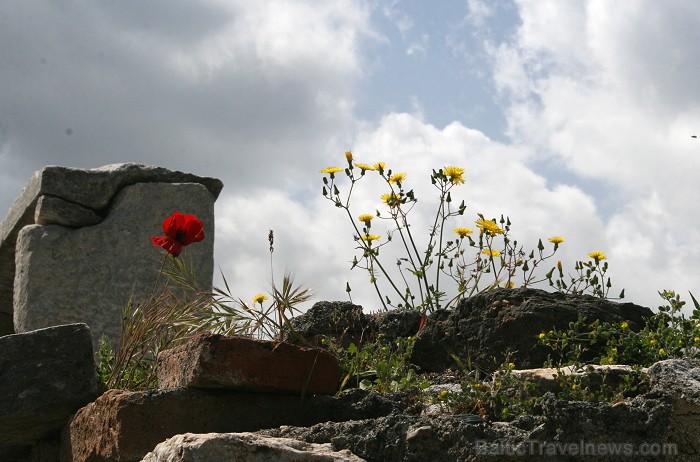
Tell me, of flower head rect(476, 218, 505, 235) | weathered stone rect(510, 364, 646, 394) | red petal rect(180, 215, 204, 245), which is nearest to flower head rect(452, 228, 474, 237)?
flower head rect(476, 218, 505, 235)

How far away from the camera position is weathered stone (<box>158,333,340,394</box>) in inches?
138

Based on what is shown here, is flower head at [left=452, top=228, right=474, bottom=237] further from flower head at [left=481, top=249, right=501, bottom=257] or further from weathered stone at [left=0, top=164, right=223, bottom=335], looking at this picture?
weathered stone at [left=0, top=164, right=223, bottom=335]

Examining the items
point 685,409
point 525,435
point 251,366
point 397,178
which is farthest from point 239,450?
point 397,178

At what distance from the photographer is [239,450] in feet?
9.45

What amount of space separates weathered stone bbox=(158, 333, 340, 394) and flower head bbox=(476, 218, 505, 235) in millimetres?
2122

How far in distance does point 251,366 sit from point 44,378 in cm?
154

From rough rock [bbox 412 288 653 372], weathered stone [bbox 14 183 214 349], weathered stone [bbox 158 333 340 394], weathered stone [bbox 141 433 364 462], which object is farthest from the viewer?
weathered stone [bbox 14 183 214 349]

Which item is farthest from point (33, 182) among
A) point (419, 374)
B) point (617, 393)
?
point (617, 393)

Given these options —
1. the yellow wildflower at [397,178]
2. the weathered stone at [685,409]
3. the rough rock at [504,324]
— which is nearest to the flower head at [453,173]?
the yellow wildflower at [397,178]

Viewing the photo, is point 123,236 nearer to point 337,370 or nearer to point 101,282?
point 101,282

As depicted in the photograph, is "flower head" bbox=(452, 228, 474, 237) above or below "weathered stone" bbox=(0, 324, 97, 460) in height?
above

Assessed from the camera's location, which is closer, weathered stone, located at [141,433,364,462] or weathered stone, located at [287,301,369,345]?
weathered stone, located at [141,433,364,462]

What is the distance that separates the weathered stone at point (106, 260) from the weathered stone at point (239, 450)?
14.5 feet

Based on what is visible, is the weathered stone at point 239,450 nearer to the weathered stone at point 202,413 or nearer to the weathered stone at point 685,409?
the weathered stone at point 202,413
